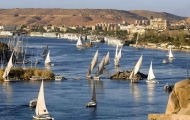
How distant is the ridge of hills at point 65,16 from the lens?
9820 centimetres

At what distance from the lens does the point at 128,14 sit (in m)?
114

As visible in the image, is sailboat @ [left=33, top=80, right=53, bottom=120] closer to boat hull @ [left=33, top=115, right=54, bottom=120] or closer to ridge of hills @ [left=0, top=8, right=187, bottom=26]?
boat hull @ [left=33, top=115, right=54, bottom=120]

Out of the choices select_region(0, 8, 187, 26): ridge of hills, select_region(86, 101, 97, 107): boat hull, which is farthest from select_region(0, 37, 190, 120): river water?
select_region(0, 8, 187, 26): ridge of hills

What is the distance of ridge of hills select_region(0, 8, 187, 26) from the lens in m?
98.2

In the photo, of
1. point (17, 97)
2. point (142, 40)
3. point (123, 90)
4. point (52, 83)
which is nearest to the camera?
point (17, 97)

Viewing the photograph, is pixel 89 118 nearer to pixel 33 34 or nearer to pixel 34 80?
pixel 34 80

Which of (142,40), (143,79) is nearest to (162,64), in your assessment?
(143,79)

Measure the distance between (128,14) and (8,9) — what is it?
24027 mm

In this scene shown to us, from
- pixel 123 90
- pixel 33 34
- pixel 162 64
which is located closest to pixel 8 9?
pixel 33 34

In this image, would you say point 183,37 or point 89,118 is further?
point 183,37

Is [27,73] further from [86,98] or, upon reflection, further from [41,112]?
[41,112]

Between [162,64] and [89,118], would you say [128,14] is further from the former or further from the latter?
[89,118]

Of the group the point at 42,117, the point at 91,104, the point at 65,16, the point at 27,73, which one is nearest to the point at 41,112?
the point at 42,117

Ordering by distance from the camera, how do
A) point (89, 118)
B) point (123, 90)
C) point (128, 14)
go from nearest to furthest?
1. point (89, 118)
2. point (123, 90)
3. point (128, 14)
